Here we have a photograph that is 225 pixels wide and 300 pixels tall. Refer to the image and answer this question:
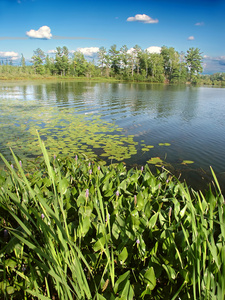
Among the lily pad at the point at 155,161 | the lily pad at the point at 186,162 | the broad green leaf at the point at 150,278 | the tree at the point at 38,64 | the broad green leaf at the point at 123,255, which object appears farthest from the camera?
the tree at the point at 38,64

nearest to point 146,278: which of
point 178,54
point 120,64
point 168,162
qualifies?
point 168,162

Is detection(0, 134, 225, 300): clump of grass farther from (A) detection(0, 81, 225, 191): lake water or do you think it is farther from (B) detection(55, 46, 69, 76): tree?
(B) detection(55, 46, 69, 76): tree

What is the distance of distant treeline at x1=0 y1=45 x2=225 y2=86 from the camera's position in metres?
60.4

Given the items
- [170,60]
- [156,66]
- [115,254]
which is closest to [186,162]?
[115,254]

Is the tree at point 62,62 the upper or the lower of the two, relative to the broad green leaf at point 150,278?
upper

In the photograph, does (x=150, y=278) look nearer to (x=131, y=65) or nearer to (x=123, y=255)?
(x=123, y=255)

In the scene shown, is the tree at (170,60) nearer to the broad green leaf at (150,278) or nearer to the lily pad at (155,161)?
the lily pad at (155,161)

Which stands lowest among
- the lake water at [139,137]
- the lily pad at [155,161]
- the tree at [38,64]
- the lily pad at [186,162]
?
the lily pad at [186,162]

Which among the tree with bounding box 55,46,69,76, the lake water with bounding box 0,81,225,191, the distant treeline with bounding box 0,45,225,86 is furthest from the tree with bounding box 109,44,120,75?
the lake water with bounding box 0,81,225,191

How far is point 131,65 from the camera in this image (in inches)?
2594

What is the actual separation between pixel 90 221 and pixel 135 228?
295 millimetres

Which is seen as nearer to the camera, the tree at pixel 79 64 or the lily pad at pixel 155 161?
the lily pad at pixel 155 161

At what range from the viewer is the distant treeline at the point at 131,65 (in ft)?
198

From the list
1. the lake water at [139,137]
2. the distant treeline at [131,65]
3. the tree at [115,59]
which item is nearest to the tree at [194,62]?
the distant treeline at [131,65]
